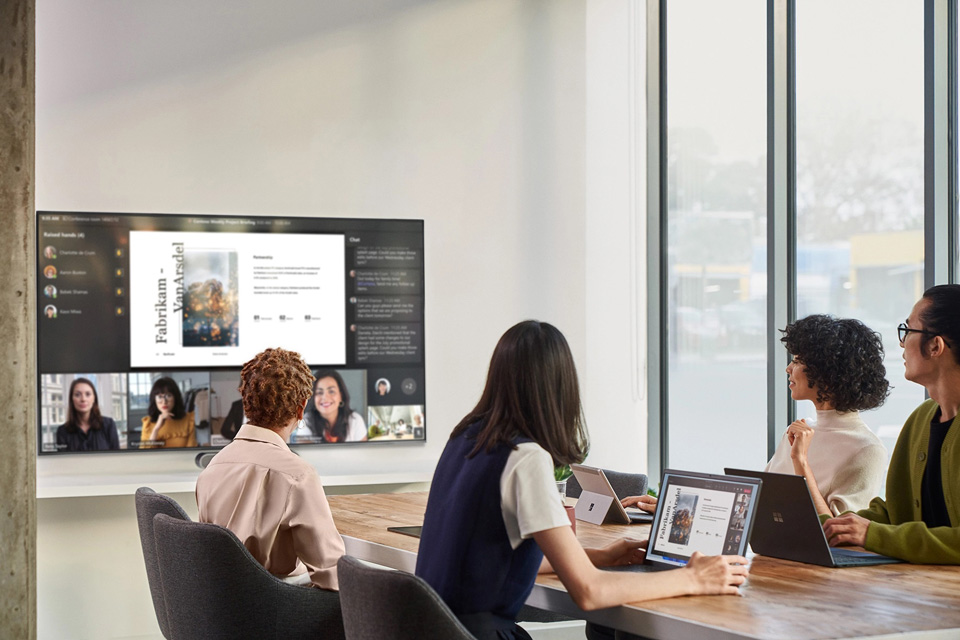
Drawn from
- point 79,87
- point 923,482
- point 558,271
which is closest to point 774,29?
point 558,271

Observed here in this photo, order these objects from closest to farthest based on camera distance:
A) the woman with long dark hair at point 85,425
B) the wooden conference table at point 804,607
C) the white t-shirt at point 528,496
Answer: the wooden conference table at point 804,607 → the white t-shirt at point 528,496 → the woman with long dark hair at point 85,425

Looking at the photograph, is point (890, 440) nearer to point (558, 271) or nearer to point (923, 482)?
point (923, 482)

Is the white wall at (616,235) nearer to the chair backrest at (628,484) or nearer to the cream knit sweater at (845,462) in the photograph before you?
the chair backrest at (628,484)

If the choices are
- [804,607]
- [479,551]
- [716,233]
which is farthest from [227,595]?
[716,233]

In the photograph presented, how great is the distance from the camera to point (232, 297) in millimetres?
5199

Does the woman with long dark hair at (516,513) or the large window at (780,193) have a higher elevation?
the large window at (780,193)

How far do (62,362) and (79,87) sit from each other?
1.37 m

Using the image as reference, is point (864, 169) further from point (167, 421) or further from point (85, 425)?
point (85, 425)

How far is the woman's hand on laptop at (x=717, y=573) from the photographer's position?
2195mm

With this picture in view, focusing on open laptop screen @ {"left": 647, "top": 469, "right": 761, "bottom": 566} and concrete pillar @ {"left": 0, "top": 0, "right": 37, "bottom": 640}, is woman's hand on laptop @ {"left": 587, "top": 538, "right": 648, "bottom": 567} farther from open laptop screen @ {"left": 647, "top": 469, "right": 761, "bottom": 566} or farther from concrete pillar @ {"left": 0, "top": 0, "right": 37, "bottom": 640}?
concrete pillar @ {"left": 0, "top": 0, "right": 37, "bottom": 640}

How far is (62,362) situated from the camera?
498 centimetres

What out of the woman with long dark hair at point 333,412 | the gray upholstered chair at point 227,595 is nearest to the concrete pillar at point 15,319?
the woman with long dark hair at point 333,412

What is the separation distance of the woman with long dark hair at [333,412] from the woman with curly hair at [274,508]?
7.71 feet

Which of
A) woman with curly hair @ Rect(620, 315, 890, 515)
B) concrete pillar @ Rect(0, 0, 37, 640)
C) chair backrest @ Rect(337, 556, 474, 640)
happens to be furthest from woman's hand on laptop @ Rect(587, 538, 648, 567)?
concrete pillar @ Rect(0, 0, 37, 640)
